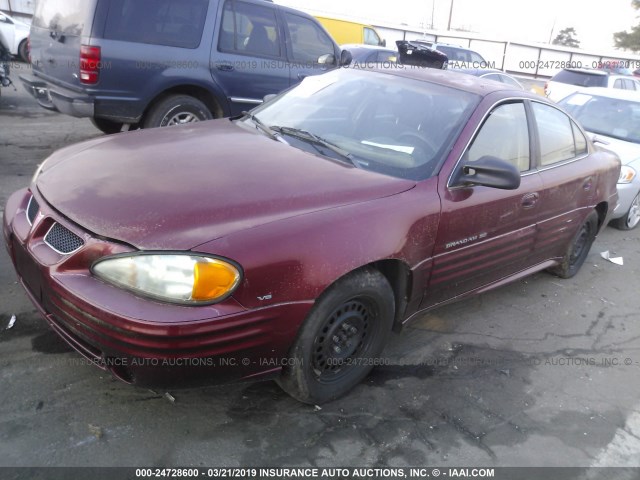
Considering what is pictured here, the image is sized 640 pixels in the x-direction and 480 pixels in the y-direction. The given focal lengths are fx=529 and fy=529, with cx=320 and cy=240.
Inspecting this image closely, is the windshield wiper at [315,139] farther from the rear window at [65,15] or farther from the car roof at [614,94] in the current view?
the car roof at [614,94]

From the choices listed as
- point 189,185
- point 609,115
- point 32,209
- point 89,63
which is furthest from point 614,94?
point 32,209

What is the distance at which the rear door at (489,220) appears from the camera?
296cm

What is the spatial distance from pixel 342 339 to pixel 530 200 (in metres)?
1.66

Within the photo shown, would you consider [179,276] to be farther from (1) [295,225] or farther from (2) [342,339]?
(2) [342,339]

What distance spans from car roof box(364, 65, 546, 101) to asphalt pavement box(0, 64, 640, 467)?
5.20ft

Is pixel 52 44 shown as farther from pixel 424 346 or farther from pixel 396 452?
pixel 396 452

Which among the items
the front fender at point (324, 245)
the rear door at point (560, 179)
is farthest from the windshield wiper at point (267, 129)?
the rear door at point (560, 179)

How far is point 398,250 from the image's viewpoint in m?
2.64

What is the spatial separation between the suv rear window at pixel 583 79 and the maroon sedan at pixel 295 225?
12.5m

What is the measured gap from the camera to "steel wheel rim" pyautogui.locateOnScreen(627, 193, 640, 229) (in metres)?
6.29

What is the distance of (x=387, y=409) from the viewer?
2.76 meters

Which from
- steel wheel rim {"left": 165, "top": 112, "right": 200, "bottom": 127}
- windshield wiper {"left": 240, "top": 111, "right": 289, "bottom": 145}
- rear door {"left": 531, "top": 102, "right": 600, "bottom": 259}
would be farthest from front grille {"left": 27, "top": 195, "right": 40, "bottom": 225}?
steel wheel rim {"left": 165, "top": 112, "right": 200, "bottom": 127}

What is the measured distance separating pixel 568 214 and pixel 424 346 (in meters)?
1.61

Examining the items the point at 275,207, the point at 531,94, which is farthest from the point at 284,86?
the point at 275,207
